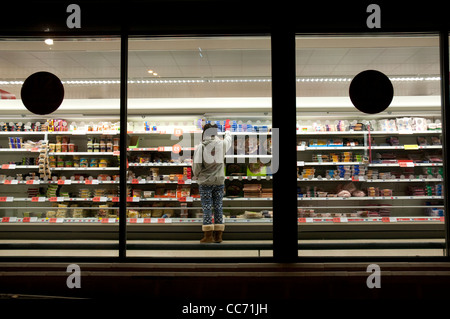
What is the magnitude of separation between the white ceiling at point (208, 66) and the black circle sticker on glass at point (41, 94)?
55.2 inches

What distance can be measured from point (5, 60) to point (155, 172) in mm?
3465

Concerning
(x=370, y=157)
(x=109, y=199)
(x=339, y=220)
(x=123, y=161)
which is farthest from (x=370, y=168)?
(x=109, y=199)

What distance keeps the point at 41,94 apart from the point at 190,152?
9.66 ft

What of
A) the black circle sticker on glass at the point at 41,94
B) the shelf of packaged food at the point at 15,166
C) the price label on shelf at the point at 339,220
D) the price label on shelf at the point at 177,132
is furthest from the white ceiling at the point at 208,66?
the price label on shelf at the point at 339,220

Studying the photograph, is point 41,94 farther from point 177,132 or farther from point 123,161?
point 177,132

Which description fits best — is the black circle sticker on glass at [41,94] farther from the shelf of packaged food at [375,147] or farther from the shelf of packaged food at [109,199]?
the shelf of packaged food at [375,147]

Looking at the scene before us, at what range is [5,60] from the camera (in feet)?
18.3

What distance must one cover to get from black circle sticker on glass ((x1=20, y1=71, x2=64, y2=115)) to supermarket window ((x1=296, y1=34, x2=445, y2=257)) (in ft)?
12.7

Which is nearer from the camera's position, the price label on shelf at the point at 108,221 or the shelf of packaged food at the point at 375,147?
the price label on shelf at the point at 108,221

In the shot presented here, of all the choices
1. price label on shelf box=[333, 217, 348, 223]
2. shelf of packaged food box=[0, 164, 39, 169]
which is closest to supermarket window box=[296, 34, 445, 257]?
price label on shelf box=[333, 217, 348, 223]

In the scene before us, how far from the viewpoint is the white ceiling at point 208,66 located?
205 inches
